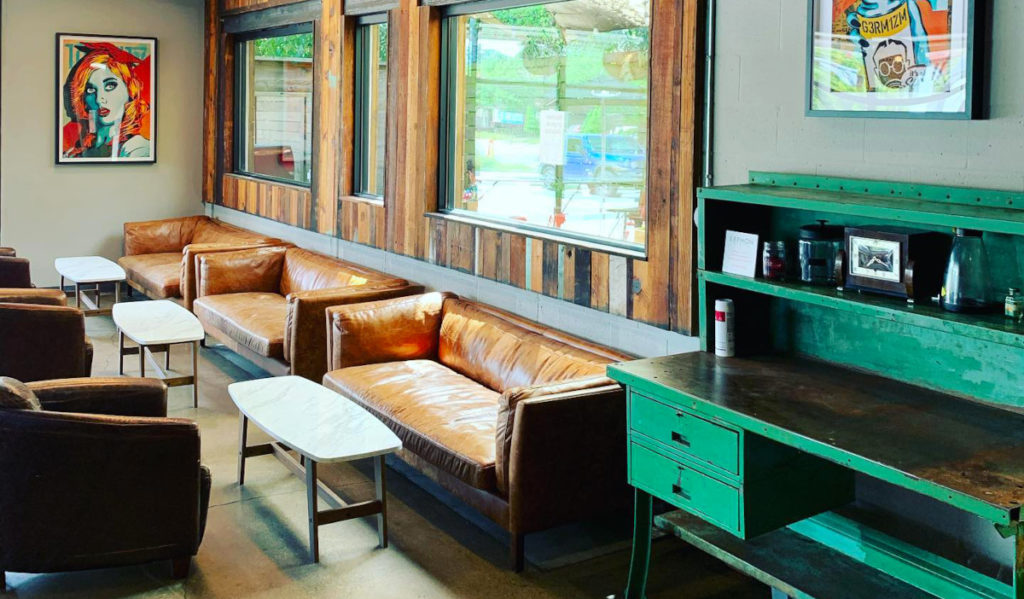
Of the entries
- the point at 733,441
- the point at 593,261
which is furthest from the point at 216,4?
the point at 733,441

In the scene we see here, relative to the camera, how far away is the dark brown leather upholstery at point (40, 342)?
5012mm

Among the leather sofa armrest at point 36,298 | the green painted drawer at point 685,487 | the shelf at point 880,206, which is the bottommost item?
the green painted drawer at point 685,487

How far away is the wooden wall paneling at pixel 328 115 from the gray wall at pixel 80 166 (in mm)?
2616

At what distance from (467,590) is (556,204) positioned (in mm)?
2042

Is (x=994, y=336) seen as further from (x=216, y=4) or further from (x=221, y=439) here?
(x=216, y=4)

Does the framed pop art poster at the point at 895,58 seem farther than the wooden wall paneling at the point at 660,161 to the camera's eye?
No

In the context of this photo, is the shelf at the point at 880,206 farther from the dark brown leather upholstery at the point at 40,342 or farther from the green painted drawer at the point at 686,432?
the dark brown leather upholstery at the point at 40,342

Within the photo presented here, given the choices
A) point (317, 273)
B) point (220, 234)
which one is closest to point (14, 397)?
point (317, 273)

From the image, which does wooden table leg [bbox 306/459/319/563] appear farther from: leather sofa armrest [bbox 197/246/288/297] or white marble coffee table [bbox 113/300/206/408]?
leather sofa armrest [bbox 197/246/288/297]

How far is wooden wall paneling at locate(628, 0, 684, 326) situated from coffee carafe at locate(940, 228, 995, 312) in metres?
1.34

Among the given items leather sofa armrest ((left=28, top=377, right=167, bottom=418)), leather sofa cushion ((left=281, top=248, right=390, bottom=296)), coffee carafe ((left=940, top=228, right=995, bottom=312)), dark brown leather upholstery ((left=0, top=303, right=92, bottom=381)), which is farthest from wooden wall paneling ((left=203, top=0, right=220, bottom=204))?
coffee carafe ((left=940, top=228, right=995, bottom=312))

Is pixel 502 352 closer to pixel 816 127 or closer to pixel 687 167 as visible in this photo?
pixel 687 167

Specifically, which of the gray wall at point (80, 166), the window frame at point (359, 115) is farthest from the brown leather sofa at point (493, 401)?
the gray wall at point (80, 166)

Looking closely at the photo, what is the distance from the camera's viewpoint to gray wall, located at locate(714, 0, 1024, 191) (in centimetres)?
279
